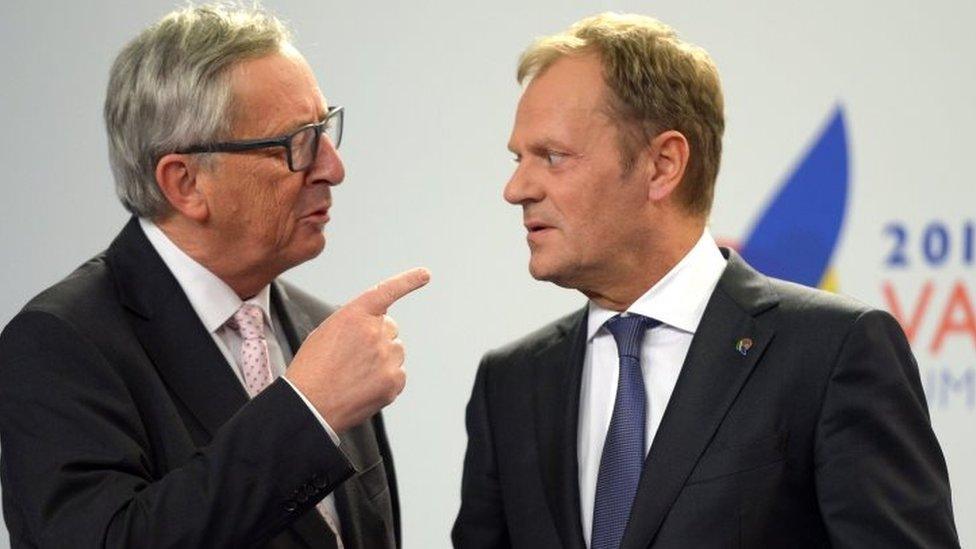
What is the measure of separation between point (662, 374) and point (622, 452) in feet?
0.46

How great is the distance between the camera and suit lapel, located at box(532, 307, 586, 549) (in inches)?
90.5

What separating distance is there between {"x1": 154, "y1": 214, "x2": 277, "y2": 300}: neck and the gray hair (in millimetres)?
28

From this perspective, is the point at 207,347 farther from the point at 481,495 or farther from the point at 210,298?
the point at 481,495

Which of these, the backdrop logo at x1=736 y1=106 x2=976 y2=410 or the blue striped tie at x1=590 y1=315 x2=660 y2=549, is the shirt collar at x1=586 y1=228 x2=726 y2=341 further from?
the backdrop logo at x1=736 y1=106 x2=976 y2=410

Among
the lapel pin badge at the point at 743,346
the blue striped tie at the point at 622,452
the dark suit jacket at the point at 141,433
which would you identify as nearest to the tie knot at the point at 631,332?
the blue striped tie at the point at 622,452

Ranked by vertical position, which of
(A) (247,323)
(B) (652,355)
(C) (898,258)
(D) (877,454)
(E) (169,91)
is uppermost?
→ (E) (169,91)

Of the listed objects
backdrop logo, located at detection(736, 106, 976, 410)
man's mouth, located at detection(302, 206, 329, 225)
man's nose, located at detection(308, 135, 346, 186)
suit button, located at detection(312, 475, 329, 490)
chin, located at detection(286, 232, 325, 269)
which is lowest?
backdrop logo, located at detection(736, 106, 976, 410)

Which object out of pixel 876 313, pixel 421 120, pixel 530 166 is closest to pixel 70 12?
pixel 421 120

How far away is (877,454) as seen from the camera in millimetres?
2164

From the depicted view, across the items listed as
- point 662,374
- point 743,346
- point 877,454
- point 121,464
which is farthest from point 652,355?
point 121,464

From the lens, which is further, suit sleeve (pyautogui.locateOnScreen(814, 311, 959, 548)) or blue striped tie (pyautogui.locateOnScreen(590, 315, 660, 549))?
blue striped tie (pyautogui.locateOnScreen(590, 315, 660, 549))

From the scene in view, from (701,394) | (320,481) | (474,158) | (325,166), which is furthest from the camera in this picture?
(474,158)

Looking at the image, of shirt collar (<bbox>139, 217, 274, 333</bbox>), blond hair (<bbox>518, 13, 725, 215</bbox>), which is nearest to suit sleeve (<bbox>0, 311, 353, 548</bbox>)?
shirt collar (<bbox>139, 217, 274, 333</bbox>)

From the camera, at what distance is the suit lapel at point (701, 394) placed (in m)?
2.22
